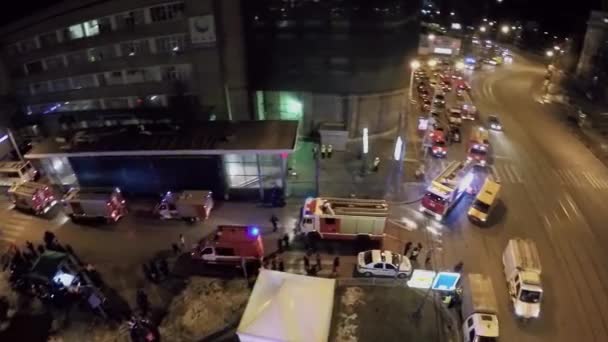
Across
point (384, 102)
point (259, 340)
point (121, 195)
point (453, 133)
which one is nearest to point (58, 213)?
point (121, 195)

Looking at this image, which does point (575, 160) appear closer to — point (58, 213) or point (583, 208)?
point (583, 208)

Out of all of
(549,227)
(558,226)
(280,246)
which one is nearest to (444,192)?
(549,227)

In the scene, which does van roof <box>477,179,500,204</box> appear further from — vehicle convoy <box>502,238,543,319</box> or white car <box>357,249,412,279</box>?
white car <box>357,249,412,279</box>

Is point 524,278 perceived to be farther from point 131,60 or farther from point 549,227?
point 131,60

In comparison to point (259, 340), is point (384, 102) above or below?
above

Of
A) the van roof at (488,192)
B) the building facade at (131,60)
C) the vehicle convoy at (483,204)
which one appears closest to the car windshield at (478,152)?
the van roof at (488,192)

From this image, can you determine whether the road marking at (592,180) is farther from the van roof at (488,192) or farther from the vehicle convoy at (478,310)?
the vehicle convoy at (478,310)
